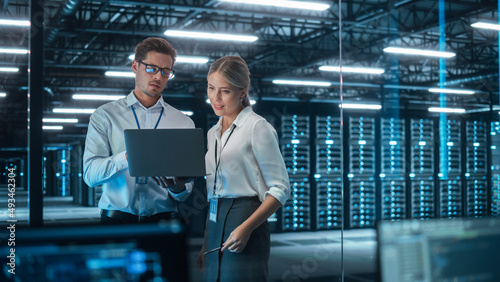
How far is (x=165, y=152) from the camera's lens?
148cm

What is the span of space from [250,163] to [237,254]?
0.87 ft

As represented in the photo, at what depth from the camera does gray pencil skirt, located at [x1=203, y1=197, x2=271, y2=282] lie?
4.96ft

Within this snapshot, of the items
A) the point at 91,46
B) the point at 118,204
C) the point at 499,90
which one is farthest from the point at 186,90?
the point at 499,90

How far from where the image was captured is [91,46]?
3203 mm

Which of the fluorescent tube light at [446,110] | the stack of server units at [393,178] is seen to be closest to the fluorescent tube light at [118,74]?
the stack of server units at [393,178]

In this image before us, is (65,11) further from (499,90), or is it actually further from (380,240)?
(499,90)

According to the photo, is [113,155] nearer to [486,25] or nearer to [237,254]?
→ [237,254]

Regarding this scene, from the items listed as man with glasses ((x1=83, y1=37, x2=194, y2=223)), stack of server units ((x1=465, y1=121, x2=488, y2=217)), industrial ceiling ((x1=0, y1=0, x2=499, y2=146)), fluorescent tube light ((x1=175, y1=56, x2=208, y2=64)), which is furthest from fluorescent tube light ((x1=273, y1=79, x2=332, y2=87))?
man with glasses ((x1=83, y1=37, x2=194, y2=223))

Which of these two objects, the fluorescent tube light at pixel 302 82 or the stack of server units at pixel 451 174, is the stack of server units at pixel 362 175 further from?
the stack of server units at pixel 451 174

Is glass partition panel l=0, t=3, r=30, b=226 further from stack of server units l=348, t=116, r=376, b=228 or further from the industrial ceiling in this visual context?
stack of server units l=348, t=116, r=376, b=228

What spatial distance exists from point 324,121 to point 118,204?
8.68 ft

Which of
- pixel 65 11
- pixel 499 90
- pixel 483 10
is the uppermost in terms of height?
pixel 483 10

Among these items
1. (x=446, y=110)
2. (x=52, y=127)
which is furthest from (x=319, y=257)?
(x=52, y=127)

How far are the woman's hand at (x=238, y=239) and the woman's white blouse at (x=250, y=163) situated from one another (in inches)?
5.0
